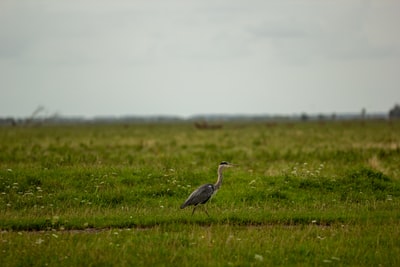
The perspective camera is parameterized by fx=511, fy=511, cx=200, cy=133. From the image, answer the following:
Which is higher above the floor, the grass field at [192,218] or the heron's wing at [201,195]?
the heron's wing at [201,195]

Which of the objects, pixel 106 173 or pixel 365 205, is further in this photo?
Result: pixel 106 173

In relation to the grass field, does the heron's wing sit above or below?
above

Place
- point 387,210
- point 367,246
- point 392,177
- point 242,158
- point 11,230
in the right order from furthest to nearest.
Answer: point 242,158
point 392,177
point 387,210
point 11,230
point 367,246

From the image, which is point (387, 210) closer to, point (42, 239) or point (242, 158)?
point (42, 239)

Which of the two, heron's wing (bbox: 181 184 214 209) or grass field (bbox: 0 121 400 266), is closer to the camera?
grass field (bbox: 0 121 400 266)

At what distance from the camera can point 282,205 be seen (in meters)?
15.5

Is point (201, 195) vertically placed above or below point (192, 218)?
above

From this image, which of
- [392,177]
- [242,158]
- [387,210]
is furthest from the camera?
[242,158]

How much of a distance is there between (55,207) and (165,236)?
15.9 ft

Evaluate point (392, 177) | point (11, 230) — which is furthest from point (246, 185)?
point (11, 230)

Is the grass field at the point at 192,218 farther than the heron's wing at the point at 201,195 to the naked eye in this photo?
No

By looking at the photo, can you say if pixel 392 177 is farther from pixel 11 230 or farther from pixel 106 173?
pixel 11 230

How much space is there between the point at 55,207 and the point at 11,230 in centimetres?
288

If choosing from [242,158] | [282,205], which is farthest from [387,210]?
[242,158]
